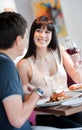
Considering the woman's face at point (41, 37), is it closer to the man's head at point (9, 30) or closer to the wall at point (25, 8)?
the man's head at point (9, 30)

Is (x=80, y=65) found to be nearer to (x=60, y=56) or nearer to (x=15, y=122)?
(x=60, y=56)

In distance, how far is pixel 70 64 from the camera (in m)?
2.13

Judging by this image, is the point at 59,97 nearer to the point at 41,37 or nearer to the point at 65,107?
the point at 65,107

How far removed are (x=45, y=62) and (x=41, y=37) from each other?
180mm

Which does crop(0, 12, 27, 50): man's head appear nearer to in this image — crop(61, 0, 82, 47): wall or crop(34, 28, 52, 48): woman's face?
crop(34, 28, 52, 48): woman's face

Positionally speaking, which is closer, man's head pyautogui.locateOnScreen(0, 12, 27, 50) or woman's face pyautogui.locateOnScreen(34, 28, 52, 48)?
man's head pyautogui.locateOnScreen(0, 12, 27, 50)

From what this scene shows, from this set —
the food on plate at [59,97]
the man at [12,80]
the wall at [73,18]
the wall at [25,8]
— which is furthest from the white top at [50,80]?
the wall at [25,8]

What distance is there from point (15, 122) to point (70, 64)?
1.06 metres

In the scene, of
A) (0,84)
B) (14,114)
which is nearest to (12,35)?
(0,84)

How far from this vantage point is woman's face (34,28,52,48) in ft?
6.53

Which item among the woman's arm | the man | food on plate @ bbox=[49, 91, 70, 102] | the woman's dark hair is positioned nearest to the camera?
the man

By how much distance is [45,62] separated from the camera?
204cm

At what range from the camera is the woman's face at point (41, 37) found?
199 centimetres

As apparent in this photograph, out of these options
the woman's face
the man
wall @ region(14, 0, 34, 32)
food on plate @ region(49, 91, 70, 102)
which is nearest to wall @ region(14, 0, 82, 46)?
wall @ region(14, 0, 34, 32)
